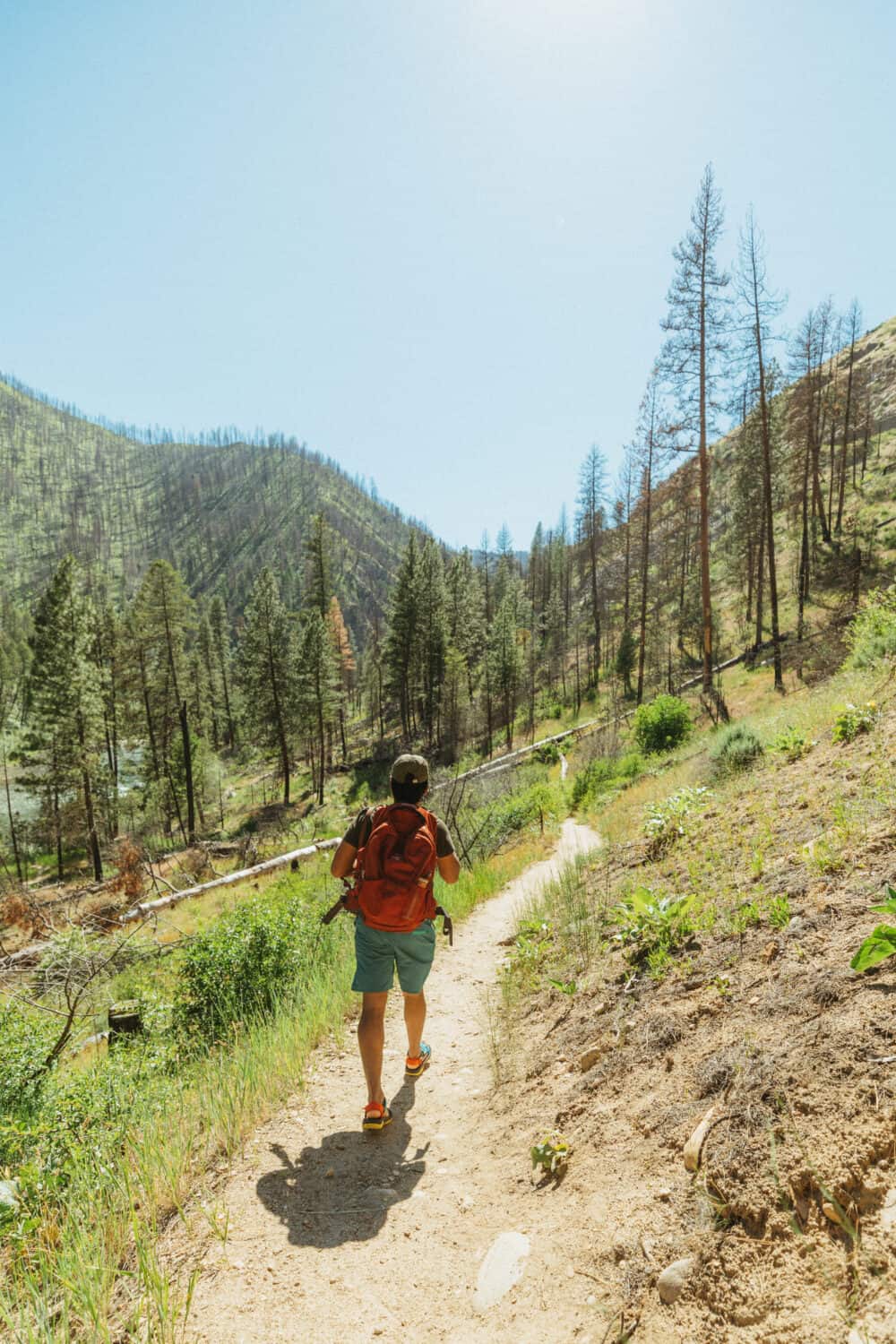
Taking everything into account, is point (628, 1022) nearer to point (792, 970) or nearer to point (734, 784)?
point (792, 970)

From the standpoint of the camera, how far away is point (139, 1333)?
2.20 meters

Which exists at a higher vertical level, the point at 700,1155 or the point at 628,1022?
the point at 700,1155

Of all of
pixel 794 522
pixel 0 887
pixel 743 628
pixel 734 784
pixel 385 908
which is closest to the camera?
pixel 385 908

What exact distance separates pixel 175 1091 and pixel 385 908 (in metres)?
2.30

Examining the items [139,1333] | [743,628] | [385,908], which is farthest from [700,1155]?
[743,628]

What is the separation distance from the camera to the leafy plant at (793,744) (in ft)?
25.3

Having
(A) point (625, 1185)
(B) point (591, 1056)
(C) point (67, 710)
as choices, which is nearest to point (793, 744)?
(B) point (591, 1056)

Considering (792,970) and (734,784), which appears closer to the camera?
(792,970)

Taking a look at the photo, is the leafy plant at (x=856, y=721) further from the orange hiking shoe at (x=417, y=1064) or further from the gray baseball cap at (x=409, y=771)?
the orange hiking shoe at (x=417, y=1064)

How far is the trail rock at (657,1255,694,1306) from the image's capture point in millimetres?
1962

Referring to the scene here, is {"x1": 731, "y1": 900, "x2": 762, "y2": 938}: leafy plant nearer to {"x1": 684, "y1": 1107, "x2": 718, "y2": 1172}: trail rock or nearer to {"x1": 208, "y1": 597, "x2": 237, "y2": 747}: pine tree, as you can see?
{"x1": 684, "y1": 1107, "x2": 718, "y2": 1172}: trail rock

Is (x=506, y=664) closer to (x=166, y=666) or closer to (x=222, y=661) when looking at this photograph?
(x=166, y=666)

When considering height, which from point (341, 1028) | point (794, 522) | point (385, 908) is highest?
point (794, 522)

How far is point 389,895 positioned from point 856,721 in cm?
598
